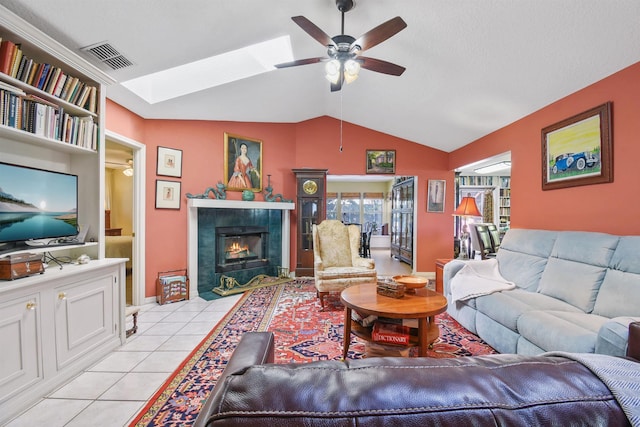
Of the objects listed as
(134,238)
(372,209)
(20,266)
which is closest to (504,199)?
(372,209)

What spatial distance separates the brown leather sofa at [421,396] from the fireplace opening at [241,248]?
392 centimetres

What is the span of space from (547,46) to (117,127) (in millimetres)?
4279

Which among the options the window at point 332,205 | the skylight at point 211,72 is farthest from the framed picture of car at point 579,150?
the window at point 332,205

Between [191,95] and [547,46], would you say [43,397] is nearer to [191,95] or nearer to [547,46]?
[191,95]

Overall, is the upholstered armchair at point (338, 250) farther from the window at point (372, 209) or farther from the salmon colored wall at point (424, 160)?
the window at point (372, 209)

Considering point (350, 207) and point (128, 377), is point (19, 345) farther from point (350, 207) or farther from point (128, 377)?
point (350, 207)

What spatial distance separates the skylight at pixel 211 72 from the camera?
3.15m

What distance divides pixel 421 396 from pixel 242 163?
4374mm

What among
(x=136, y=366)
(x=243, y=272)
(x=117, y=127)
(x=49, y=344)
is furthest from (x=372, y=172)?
(x=49, y=344)

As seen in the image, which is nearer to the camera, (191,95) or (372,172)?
(191,95)

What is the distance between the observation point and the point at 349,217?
31.9 feet

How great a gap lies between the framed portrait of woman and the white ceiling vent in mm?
1826

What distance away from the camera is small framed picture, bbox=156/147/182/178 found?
3.70 m

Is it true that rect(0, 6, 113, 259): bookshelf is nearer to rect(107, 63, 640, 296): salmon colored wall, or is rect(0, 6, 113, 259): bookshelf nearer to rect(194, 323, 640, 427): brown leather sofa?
rect(107, 63, 640, 296): salmon colored wall
